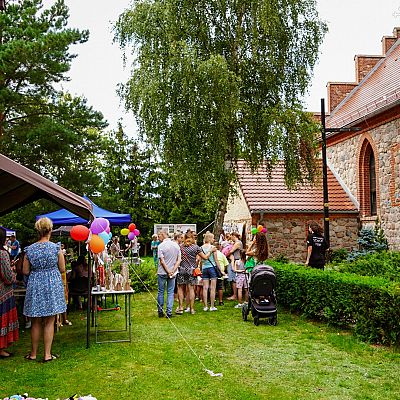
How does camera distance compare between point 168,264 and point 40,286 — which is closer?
point 40,286

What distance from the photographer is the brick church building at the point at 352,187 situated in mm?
17781

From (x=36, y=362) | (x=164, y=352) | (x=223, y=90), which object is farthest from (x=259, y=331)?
(x=223, y=90)

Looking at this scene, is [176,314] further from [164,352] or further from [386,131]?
[386,131]

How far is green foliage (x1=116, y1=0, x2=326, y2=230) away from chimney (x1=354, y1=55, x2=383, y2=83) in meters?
8.71

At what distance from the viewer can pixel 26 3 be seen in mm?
19234

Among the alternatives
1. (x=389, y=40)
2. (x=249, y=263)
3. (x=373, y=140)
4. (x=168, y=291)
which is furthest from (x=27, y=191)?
(x=389, y=40)

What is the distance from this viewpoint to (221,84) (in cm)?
1367

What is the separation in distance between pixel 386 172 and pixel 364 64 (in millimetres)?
7632

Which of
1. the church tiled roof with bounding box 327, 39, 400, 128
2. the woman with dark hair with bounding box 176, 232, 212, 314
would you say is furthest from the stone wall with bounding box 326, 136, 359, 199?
the woman with dark hair with bounding box 176, 232, 212, 314

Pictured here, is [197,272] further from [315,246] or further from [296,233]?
[296,233]

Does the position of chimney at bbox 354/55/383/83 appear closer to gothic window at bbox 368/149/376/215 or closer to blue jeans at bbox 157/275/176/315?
gothic window at bbox 368/149/376/215

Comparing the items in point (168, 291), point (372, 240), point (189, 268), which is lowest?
point (168, 291)

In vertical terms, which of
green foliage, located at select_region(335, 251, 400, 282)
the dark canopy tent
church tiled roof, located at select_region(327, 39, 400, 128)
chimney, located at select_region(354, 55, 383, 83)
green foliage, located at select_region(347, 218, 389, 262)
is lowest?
green foliage, located at select_region(335, 251, 400, 282)

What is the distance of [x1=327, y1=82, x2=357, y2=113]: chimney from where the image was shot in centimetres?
2411
